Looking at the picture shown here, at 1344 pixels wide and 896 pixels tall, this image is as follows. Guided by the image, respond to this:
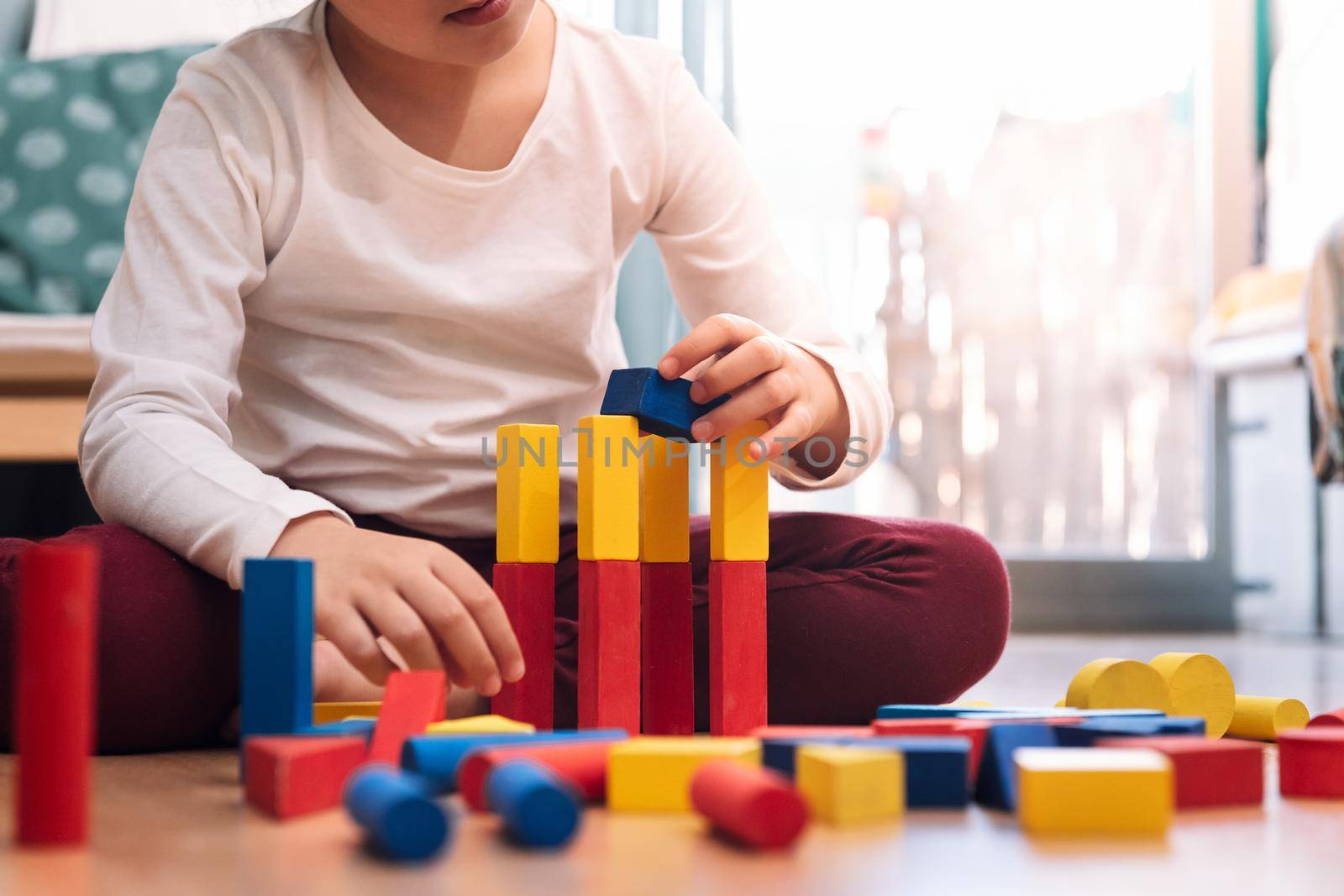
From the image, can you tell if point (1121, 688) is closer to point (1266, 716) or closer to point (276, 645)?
point (1266, 716)

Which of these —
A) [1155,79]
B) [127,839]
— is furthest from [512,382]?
[1155,79]

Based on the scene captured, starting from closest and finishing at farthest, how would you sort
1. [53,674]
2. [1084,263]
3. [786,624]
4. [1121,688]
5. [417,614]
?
[53,674]
[417,614]
[1121,688]
[786,624]
[1084,263]

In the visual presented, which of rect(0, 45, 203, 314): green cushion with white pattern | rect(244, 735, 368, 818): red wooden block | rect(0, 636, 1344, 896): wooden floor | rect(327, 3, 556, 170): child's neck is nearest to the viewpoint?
rect(0, 636, 1344, 896): wooden floor

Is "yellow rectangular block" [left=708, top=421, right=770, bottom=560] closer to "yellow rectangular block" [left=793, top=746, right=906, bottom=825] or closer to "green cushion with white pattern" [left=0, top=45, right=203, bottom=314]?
"yellow rectangular block" [left=793, top=746, right=906, bottom=825]

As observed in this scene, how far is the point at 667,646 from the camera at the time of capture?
846mm

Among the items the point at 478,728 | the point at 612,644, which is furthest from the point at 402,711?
the point at 612,644

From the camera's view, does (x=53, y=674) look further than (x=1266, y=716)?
No

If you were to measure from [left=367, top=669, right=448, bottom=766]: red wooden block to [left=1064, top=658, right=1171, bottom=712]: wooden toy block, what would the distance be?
418mm

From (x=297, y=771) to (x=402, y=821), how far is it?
0.35 ft

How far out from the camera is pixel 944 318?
9.67ft

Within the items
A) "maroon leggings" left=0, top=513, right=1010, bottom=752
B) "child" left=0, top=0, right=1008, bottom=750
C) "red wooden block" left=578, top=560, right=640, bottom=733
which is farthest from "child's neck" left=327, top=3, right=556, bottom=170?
"red wooden block" left=578, top=560, right=640, bottom=733

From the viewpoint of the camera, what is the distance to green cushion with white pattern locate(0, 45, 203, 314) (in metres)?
1.75

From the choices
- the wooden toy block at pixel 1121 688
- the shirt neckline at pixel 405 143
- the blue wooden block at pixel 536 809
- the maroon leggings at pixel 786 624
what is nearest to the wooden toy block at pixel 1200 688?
the wooden toy block at pixel 1121 688

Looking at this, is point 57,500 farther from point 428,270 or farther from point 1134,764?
point 1134,764
